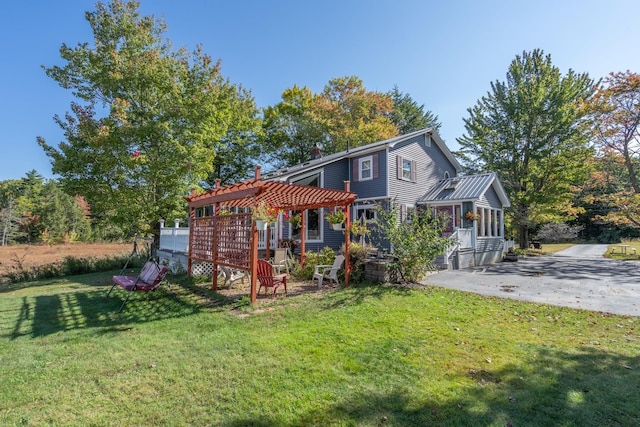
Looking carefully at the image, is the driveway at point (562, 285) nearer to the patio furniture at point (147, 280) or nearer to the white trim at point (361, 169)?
the white trim at point (361, 169)

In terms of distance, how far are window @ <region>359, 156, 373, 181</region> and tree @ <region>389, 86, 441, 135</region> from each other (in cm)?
1686

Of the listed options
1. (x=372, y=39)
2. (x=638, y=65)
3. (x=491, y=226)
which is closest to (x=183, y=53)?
(x=372, y=39)

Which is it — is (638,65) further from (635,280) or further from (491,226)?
(635,280)

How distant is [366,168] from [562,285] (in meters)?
9.10

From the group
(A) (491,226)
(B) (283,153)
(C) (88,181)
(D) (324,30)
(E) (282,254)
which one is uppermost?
(D) (324,30)

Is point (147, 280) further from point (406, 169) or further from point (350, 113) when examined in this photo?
point (350, 113)

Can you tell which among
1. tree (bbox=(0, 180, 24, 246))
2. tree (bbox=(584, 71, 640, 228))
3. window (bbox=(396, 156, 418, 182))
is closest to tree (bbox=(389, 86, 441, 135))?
tree (bbox=(584, 71, 640, 228))

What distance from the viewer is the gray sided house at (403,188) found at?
14.5 m

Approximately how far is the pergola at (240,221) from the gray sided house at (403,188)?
14.5ft

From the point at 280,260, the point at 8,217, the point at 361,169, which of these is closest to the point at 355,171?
the point at 361,169

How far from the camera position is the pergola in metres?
7.09

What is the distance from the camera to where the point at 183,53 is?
15328 millimetres

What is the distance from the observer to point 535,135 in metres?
22.0

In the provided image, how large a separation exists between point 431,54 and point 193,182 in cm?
1180
